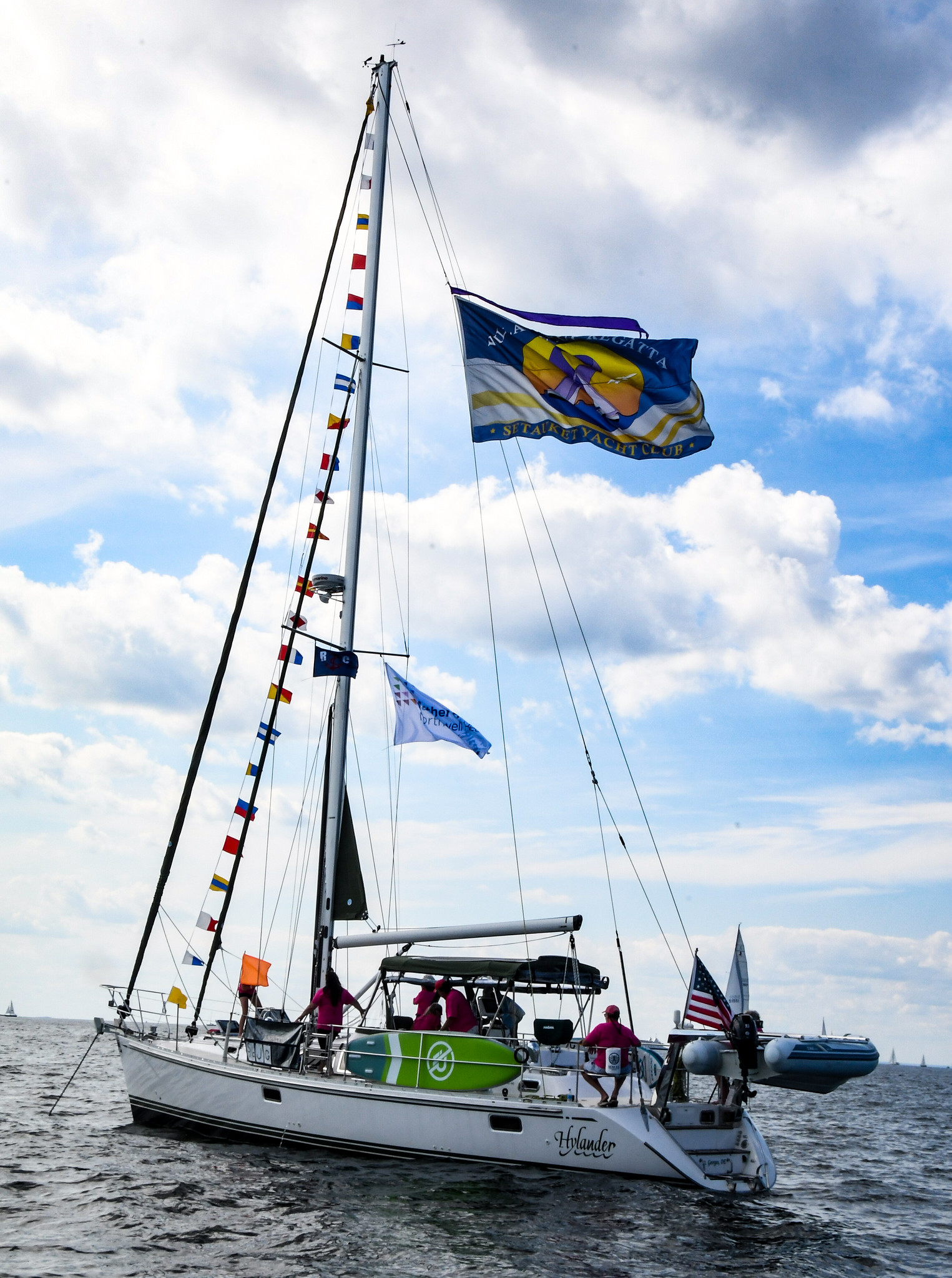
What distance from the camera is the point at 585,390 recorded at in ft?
62.2

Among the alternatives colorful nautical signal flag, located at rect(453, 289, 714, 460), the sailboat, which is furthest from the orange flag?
colorful nautical signal flag, located at rect(453, 289, 714, 460)

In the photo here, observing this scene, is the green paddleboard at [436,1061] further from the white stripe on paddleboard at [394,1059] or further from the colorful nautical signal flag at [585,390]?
the colorful nautical signal flag at [585,390]

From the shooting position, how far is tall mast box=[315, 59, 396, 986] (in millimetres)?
18516

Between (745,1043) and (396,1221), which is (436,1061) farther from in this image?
(745,1043)

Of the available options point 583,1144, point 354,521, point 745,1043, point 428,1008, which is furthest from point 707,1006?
point 354,521

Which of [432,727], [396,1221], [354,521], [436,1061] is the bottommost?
[396,1221]

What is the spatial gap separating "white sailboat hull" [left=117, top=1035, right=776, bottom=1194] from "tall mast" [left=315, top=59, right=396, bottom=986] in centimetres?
225

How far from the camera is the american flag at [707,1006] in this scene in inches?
→ 594

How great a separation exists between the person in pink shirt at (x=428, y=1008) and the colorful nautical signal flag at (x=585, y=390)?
9258 millimetres

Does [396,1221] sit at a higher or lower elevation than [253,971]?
lower

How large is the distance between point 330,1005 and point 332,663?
231 inches

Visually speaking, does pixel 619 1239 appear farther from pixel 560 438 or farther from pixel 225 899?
pixel 560 438

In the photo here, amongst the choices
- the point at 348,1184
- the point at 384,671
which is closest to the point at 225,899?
the point at 384,671

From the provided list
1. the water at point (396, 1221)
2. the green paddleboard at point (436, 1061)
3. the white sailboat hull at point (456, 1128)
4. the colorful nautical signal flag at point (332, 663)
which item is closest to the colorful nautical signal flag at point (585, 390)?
the colorful nautical signal flag at point (332, 663)
